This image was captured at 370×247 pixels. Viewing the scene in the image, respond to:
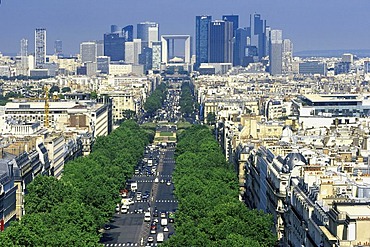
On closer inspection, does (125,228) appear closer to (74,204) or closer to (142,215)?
(142,215)

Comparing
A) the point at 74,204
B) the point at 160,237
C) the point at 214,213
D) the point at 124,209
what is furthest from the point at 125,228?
the point at 214,213

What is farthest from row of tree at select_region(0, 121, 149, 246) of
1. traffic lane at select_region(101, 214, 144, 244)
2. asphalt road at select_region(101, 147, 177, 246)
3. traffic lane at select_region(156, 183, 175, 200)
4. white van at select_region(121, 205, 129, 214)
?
traffic lane at select_region(156, 183, 175, 200)

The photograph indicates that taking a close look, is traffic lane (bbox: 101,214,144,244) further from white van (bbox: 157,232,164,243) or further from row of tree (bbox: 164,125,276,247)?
row of tree (bbox: 164,125,276,247)

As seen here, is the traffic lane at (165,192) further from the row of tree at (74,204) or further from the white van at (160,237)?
the white van at (160,237)

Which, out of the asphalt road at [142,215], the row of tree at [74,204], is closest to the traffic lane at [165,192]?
the asphalt road at [142,215]

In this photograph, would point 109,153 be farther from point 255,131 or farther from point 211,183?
point 211,183

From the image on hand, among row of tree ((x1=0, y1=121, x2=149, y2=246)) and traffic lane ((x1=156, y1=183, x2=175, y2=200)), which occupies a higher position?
row of tree ((x1=0, y1=121, x2=149, y2=246))

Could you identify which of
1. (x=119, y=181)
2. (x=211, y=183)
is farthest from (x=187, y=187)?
(x=119, y=181)
